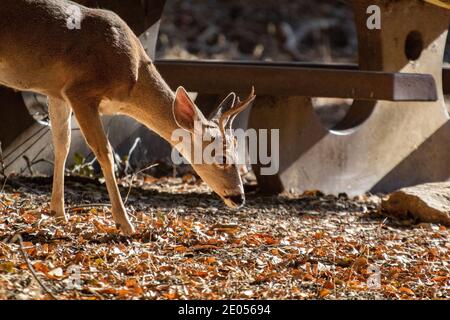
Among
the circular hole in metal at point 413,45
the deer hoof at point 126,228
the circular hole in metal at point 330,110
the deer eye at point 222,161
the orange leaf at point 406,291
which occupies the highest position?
the circular hole in metal at point 413,45

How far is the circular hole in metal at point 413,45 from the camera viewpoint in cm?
1052

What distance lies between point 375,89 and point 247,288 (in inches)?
144

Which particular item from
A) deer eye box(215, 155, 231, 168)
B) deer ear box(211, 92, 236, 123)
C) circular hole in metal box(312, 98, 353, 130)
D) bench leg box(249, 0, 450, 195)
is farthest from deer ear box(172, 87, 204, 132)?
circular hole in metal box(312, 98, 353, 130)

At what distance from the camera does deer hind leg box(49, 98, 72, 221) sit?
7.49 meters

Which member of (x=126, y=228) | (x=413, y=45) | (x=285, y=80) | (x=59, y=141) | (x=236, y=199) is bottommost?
(x=126, y=228)

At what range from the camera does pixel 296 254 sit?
6.98m

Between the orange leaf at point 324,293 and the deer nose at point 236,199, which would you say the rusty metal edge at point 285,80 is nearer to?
the deer nose at point 236,199

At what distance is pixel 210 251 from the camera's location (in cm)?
688

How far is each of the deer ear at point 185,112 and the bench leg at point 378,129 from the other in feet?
6.98

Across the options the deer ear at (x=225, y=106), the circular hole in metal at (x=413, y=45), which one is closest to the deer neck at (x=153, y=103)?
the deer ear at (x=225, y=106)

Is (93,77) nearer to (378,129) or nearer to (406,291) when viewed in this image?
(406,291)

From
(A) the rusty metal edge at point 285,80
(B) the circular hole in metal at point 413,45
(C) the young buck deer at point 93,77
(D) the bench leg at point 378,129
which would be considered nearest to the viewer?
(C) the young buck deer at point 93,77

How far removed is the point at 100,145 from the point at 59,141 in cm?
A: 56

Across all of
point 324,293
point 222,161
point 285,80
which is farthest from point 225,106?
point 324,293
